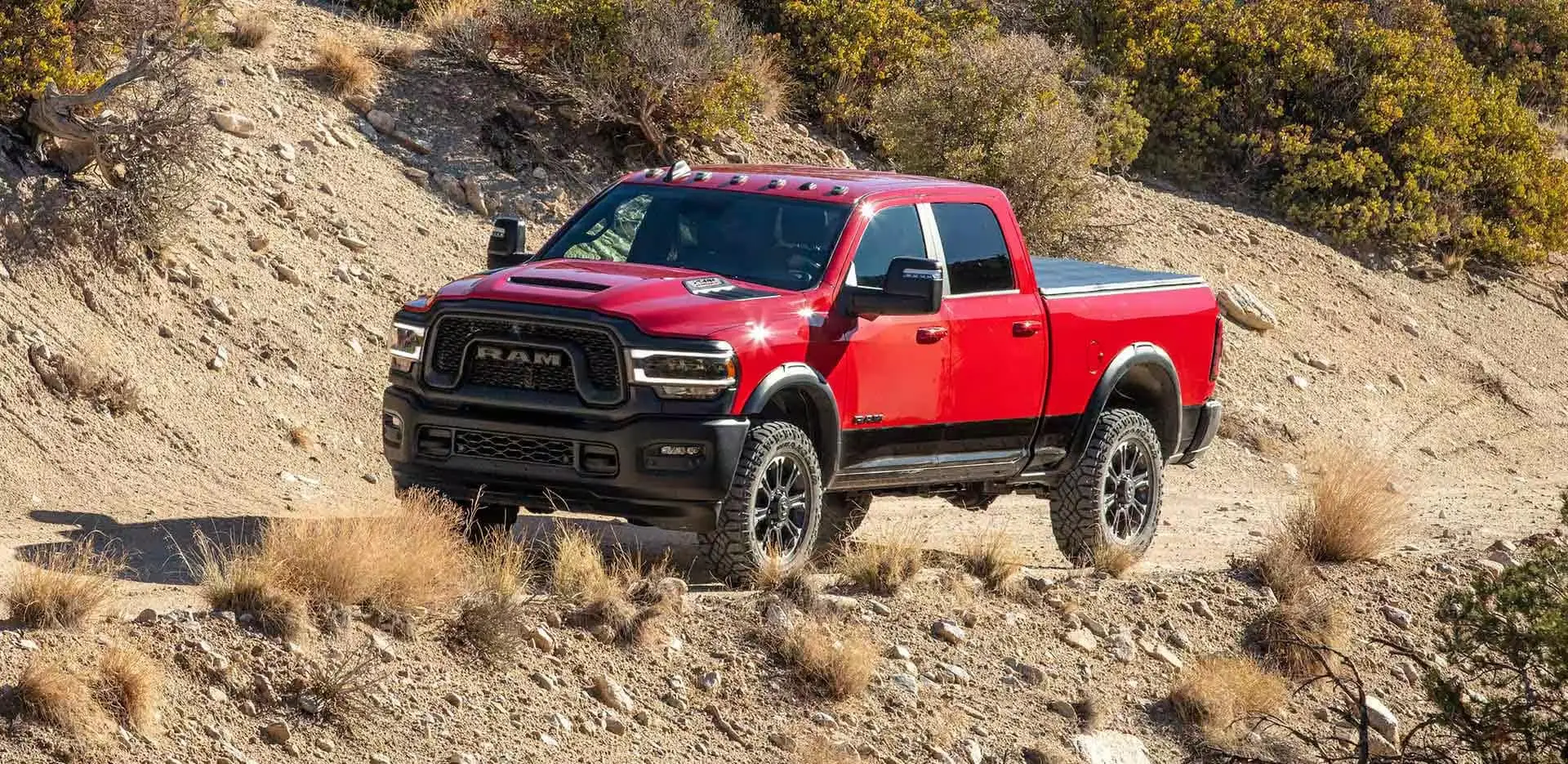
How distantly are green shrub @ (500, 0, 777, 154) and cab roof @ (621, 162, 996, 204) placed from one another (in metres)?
7.77

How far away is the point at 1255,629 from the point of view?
983 centimetres

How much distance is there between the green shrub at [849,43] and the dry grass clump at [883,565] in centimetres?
1130

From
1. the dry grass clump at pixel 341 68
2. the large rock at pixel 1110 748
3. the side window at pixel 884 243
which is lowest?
the large rock at pixel 1110 748

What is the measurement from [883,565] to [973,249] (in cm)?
167

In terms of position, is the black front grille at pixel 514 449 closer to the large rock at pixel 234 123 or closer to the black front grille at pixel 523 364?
the black front grille at pixel 523 364

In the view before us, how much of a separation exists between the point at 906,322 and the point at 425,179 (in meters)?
8.48

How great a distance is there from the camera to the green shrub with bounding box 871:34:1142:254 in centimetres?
1780

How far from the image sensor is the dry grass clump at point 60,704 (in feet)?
19.4

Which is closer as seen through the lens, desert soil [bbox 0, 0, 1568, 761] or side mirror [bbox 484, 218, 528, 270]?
desert soil [bbox 0, 0, 1568, 761]

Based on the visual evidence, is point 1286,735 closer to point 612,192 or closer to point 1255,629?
point 1255,629

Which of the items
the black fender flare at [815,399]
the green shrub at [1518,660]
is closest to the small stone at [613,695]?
the black fender flare at [815,399]

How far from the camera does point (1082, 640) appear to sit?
908cm

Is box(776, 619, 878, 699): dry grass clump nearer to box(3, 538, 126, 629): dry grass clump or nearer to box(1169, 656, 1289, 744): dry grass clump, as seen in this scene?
box(1169, 656, 1289, 744): dry grass clump

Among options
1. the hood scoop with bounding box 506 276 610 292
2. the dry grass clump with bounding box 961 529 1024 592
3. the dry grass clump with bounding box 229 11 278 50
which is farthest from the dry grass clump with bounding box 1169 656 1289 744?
the dry grass clump with bounding box 229 11 278 50
